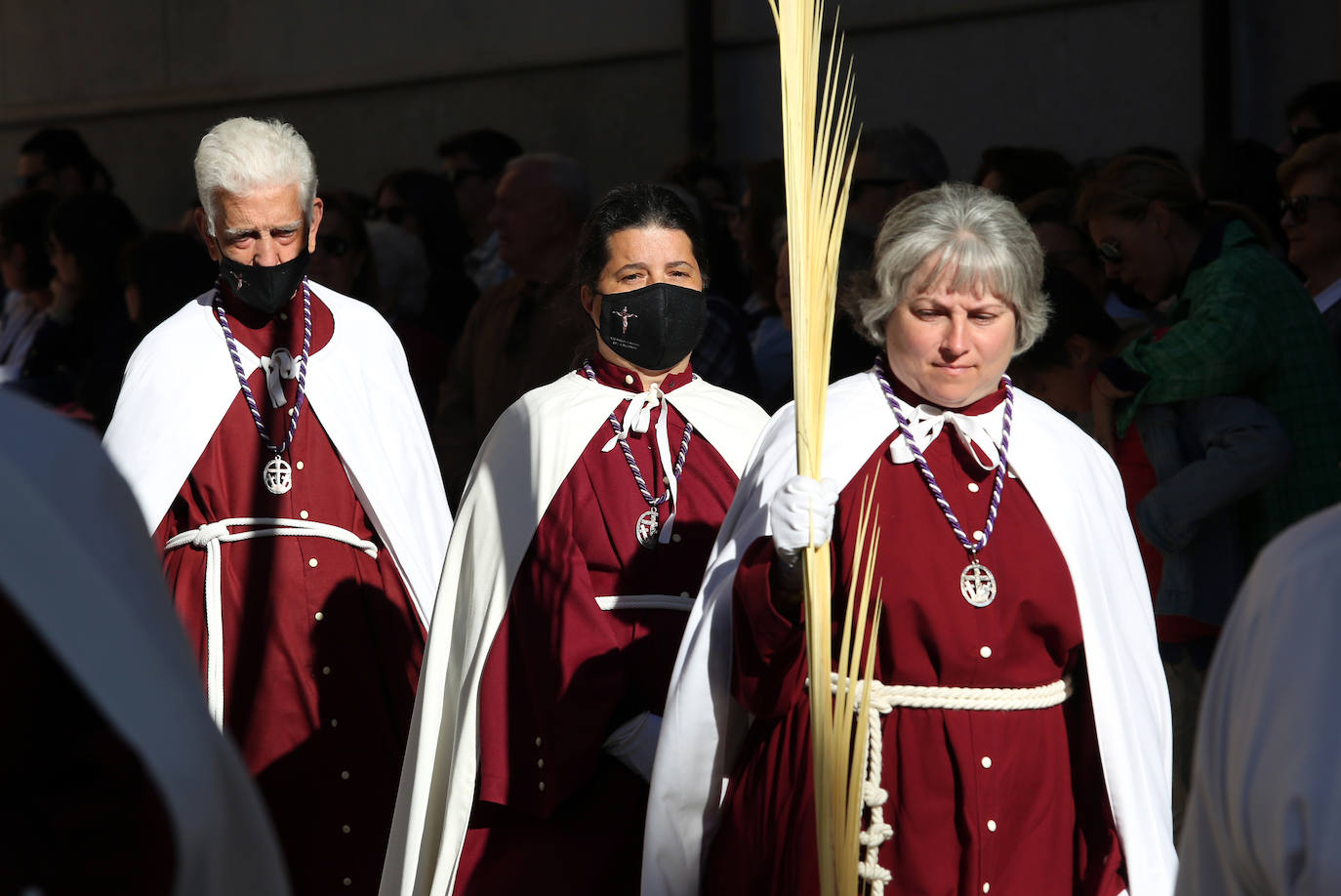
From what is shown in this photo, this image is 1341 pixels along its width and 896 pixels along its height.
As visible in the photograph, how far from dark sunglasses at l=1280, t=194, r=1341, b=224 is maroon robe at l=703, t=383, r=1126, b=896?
2.60 meters

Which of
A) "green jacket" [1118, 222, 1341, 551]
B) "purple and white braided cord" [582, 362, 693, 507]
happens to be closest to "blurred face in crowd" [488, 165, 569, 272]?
"green jacket" [1118, 222, 1341, 551]

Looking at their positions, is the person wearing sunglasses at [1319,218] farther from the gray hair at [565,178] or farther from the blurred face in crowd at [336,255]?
the blurred face in crowd at [336,255]

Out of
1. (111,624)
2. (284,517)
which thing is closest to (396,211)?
(284,517)

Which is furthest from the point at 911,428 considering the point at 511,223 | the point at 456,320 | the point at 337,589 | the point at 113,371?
the point at 456,320

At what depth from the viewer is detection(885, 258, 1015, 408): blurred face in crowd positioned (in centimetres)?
369

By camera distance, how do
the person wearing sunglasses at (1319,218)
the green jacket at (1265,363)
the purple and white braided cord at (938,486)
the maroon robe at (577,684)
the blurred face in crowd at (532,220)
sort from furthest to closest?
the blurred face in crowd at (532,220)
the person wearing sunglasses at (1319,218)
the green jacket at (1265,363)
the maroon robe at (577,684)
the purple and white braided cord at (938,486)

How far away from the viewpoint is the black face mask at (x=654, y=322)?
174 inches

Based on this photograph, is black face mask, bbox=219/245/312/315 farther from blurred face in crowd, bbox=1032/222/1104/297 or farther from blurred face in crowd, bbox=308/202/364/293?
blurred face in crowd, bbox=1032/222/1104/297

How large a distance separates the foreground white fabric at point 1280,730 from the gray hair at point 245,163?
130 inches

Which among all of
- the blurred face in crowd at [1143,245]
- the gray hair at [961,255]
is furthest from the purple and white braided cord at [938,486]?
the blurred face in crowd at [1143,245]

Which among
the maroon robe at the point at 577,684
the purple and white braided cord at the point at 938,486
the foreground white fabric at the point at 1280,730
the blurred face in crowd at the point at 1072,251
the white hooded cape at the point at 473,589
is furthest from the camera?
the blurred face in crowd at the point at 1072,251

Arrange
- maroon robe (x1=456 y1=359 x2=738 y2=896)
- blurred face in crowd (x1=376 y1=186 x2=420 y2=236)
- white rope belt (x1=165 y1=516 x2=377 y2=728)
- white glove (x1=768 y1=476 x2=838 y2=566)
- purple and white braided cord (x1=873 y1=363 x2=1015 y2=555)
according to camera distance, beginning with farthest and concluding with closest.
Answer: blurred face in crowd (x1=376 y1=186 x2=420 y2=236), white rope belt (x1=165 y1=516 x2=377 y2=728), maroon robe (x1=456 y1=359 x2=738 y2=896), purple and white braided cord (x1=873 y1=363 x2=1015 y2=555), white glove (x1=768 y1=476 x2=838 y2=566)

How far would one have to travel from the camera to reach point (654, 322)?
4.41 metres

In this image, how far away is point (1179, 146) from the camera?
30.5 feet
